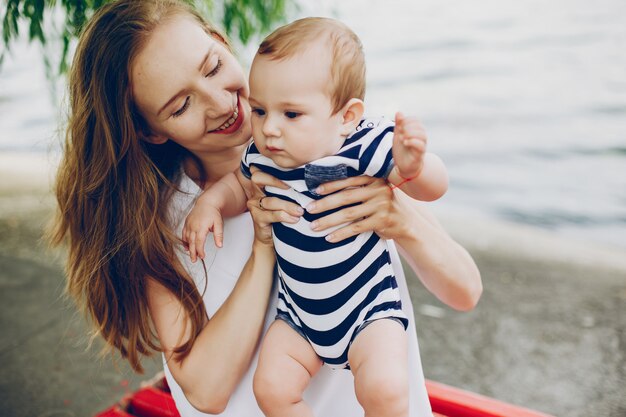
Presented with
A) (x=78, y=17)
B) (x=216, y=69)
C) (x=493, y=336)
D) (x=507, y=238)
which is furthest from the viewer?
(x=507, y=238)

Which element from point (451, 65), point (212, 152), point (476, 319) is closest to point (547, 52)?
point (451, 65)

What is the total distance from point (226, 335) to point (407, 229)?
0.55m

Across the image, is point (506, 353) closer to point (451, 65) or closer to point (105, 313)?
point (105, 313)

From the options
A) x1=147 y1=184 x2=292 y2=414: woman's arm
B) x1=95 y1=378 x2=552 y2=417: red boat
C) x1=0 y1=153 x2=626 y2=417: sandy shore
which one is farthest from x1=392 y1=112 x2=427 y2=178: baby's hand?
x1=0 y1=153 x2=626 y2=417: sandy shore

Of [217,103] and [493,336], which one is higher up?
[217,103]

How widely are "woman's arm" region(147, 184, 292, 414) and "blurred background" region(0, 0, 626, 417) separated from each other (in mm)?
700

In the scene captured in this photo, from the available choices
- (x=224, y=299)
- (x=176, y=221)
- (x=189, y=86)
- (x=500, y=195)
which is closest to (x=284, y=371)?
(x=224, y=299)

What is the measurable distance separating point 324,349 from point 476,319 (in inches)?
86.8

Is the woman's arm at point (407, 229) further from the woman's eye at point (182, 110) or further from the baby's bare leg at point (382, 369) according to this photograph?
the woman's eye at point (182, 110)

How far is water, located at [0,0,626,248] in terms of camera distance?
5.71 metres

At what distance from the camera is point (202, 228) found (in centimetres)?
162

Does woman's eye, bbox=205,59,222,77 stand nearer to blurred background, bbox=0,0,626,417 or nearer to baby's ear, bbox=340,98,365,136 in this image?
baby's ear, bbox=340,98,365,136

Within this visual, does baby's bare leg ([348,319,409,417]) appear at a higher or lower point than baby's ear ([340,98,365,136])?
lower

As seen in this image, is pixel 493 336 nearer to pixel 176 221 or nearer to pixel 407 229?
pixel 407 229
